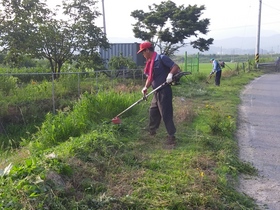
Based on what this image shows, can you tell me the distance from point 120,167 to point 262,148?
124 inches

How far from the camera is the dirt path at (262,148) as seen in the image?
180 inches

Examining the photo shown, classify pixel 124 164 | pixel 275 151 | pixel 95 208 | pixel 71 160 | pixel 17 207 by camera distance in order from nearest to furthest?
pixel 17 207 < pixel 95 208 < pixel 71 160 < pixel 124 164 < pixel 275 151

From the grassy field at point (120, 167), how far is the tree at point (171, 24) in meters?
18.4

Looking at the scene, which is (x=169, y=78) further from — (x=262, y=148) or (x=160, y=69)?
(x=262, y=148)

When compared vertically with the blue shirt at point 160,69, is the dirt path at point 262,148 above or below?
below

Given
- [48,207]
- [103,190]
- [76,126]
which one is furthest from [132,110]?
[48,207]

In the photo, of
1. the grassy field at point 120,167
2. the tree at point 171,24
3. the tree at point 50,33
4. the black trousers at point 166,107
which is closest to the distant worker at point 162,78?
the black trousers at point 166,107

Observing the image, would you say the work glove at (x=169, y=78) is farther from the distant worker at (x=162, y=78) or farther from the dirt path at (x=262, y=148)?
the dirt path at (x=262, y=148)

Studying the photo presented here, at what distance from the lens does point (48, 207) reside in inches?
133

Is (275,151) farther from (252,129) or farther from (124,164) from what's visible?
(124,164)

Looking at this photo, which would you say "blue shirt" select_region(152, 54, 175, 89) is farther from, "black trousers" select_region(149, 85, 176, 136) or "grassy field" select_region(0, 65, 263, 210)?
"grassy field" select_region(0, 65, 263, 210)

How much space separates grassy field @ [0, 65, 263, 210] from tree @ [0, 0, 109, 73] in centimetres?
573

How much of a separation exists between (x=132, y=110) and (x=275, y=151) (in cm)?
341

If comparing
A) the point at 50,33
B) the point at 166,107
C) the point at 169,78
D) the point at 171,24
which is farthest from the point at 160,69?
the point at 171,24
